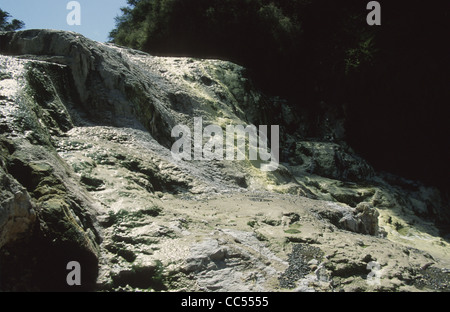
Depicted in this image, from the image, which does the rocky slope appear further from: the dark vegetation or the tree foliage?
the tree foliage

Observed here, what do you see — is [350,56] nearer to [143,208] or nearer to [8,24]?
[143,208]

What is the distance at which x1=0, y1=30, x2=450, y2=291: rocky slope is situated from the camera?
3814 mm

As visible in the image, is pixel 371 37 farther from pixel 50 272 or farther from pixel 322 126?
pixel 50 272

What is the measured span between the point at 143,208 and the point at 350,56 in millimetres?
11333

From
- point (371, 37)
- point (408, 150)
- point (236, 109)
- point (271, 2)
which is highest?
point (271, 2)

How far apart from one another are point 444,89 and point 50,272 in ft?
44.7

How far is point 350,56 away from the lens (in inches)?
567

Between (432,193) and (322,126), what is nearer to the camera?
(432,193)

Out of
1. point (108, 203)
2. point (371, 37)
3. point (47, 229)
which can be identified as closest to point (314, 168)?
point (371, 37)

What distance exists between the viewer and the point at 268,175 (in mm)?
8688

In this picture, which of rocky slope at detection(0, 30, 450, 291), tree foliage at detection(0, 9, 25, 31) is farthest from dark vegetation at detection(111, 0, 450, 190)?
tree foliage at detection(0, 9, 25, 31)

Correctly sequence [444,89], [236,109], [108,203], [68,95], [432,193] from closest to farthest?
1. [108,203]
2. [68,95]
3. [236,109]
4. [432,193]
5. [444,89]

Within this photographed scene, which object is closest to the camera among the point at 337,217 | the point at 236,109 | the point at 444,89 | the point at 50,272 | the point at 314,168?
the point at 50,272

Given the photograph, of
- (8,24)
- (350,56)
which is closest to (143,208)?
(350,56)
